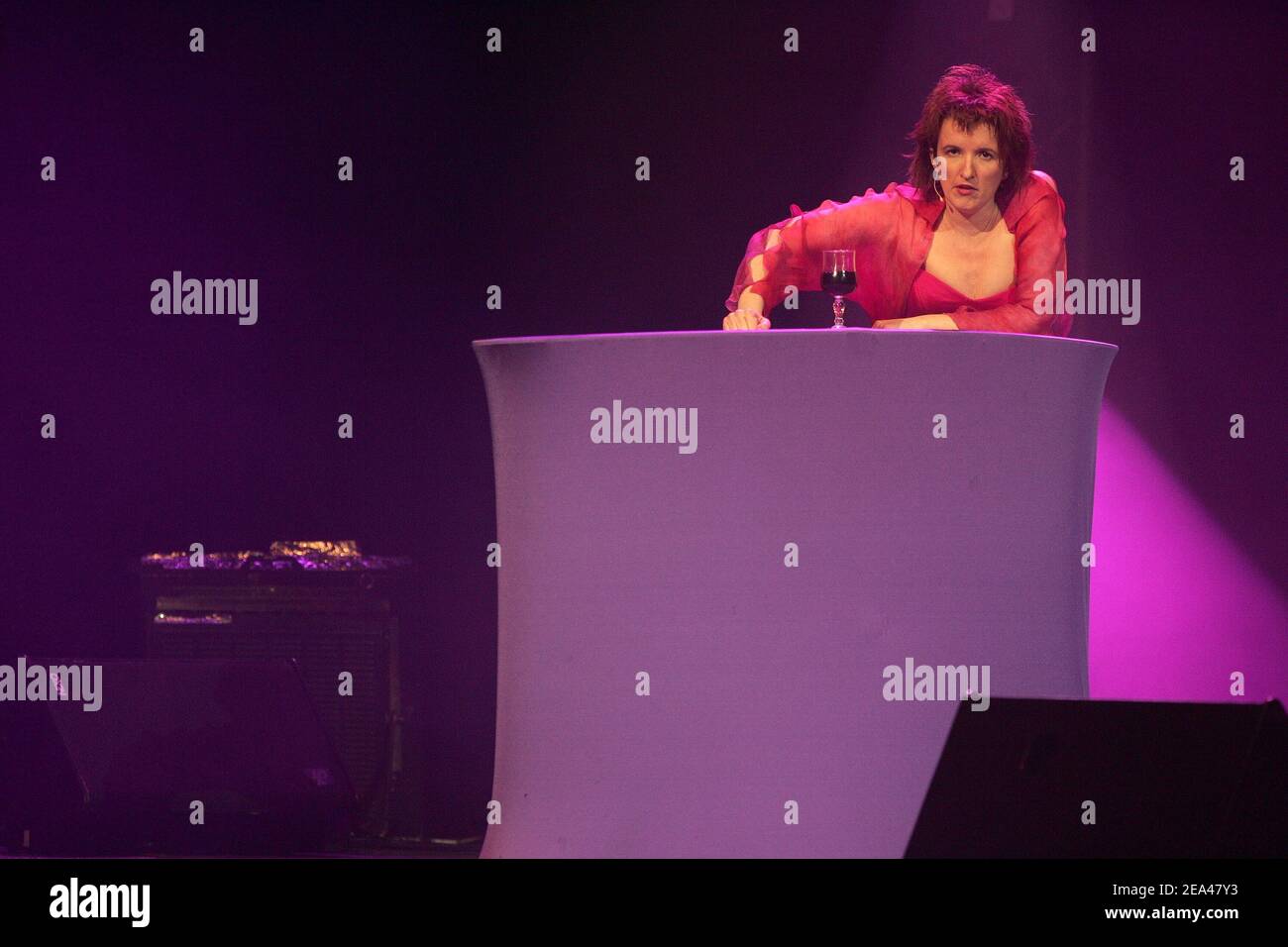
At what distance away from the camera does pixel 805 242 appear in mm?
3611

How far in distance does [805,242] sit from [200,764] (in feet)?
5.37

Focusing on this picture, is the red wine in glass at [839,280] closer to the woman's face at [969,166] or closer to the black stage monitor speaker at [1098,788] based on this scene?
the woman's face at [969,166]

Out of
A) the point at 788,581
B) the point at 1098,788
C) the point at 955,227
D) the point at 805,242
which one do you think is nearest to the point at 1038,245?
the point at 955,227

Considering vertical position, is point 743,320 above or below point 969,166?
below

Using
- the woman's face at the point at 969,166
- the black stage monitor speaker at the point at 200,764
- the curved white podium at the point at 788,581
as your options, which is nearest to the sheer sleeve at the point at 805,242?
the woman's face at the point at 969,166

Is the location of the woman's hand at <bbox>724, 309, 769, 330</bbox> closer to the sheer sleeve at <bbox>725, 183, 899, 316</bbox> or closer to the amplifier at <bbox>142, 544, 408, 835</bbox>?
the sheer sleeve at <bbox>725, 183, 899, 316</bbox>

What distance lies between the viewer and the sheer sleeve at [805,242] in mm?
3424

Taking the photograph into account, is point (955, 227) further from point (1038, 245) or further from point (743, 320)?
point (743, 320)

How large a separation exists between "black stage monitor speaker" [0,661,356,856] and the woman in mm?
1317

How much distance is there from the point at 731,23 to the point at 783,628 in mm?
2906

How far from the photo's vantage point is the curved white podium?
7.79 ft

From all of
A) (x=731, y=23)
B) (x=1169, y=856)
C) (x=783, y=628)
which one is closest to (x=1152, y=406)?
(x=731, y=23)

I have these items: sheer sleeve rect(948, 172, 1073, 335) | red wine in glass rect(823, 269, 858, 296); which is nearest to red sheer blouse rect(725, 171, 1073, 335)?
sheer sleeve rect(948, 172, 1073, 335)

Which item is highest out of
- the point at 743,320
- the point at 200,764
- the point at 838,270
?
the point at 838,270
